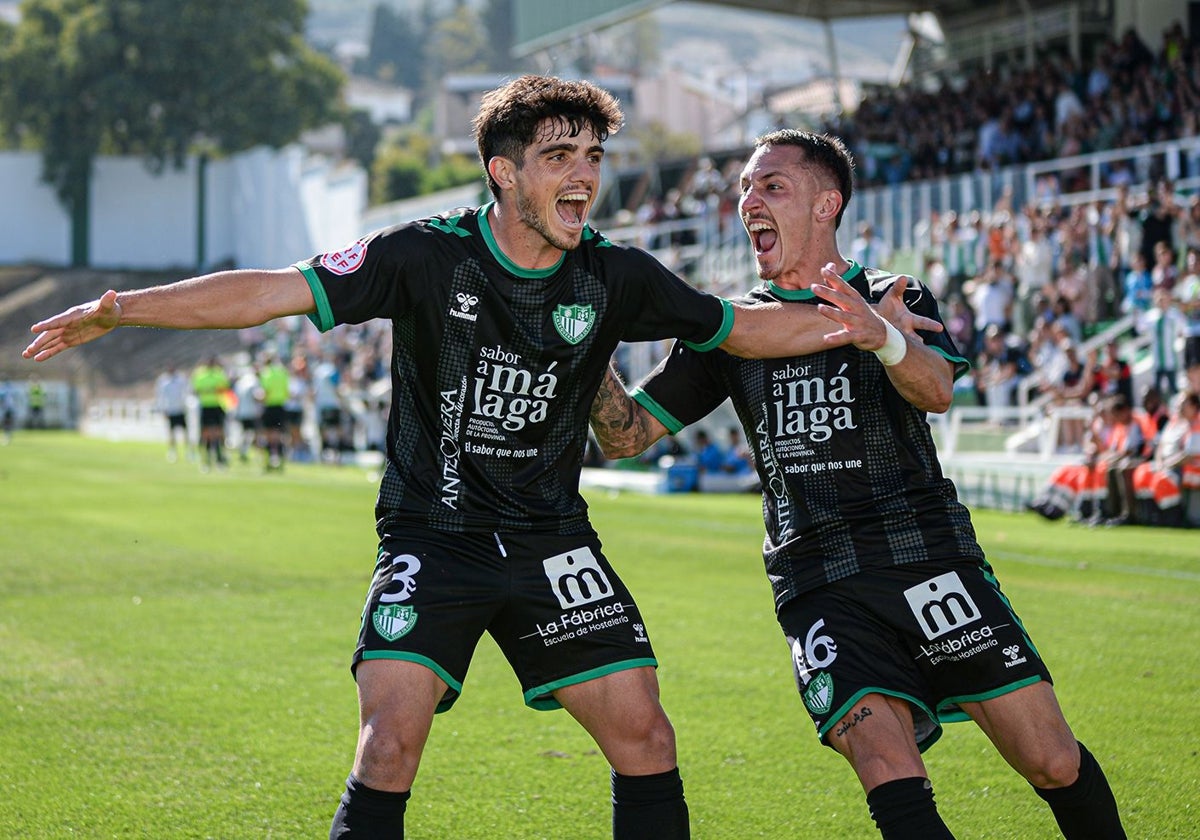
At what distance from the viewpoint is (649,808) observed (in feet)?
14.5

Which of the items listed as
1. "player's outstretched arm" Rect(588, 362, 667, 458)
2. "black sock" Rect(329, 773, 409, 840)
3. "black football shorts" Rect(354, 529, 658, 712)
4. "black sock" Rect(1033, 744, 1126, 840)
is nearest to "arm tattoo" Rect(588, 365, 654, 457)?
"player's outstretched arm" Rect(588, 362, 667, 458)

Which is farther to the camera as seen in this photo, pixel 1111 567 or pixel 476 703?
pixel 1111 567

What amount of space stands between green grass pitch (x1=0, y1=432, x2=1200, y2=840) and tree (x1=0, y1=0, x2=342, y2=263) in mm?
67486

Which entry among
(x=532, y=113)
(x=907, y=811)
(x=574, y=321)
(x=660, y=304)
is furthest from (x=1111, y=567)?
(x=532, y=113)

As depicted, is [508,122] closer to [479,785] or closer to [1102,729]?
[479,785]

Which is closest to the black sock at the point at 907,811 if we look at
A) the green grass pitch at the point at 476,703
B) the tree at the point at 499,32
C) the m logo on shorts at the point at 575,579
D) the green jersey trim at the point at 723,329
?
the m logo on shorts at the point at 575,579

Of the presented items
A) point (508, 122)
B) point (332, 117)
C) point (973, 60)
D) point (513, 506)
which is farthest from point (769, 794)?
point (332, 117)

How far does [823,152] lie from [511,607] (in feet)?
5.88

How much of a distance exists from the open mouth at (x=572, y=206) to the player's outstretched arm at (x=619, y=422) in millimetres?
576

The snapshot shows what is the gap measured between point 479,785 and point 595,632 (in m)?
1.93

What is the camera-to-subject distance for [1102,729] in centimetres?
699

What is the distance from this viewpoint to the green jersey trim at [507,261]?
4598 mm

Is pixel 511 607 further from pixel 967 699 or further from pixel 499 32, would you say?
pixel 499 32

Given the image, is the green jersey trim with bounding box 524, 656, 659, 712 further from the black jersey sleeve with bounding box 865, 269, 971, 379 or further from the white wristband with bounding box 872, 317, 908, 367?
the black jersey sleeve with bounding box 865, 269, 971, 379
